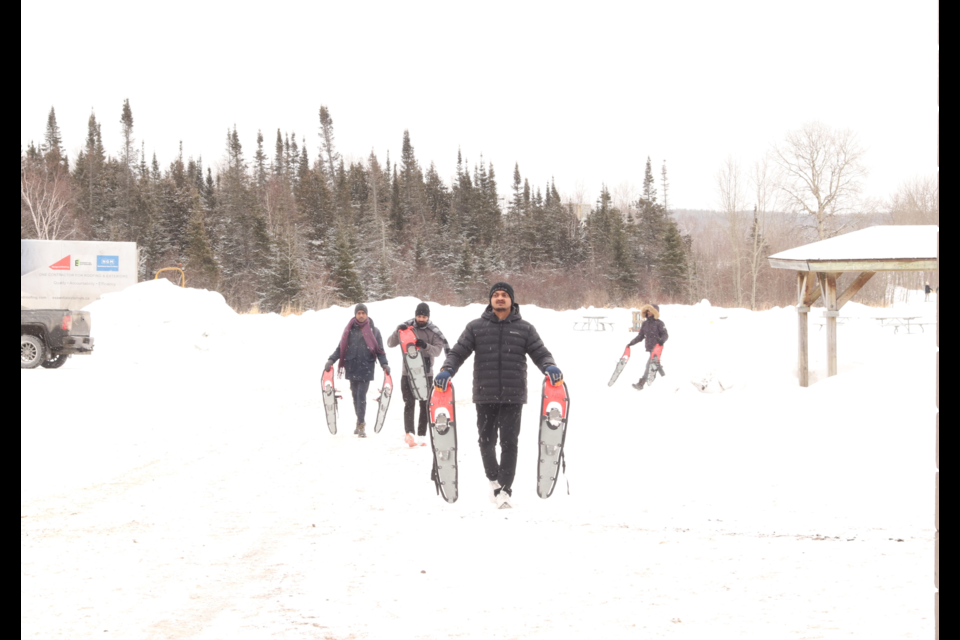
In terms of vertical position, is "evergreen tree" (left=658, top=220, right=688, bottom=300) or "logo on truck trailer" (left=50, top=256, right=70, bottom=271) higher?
"evergreen tree" (left=658, top=220, right=688, bottom=300)

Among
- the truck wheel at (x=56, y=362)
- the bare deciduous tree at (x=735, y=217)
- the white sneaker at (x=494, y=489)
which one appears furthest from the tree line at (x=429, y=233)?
the white sneaker at (x=494, y=489)

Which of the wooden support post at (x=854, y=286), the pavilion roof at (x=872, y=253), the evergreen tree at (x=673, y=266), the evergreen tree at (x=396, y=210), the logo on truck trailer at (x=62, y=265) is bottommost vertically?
the wooden support post at (x=854, y=286)

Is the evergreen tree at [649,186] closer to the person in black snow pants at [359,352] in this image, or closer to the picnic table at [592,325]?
the picnic table at [592,325]

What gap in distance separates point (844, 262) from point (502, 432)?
10.5 meters

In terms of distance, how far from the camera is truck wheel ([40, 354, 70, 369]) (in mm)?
18859

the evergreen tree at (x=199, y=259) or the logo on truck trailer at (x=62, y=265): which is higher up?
the evergreen tree at (x=199, y=259)

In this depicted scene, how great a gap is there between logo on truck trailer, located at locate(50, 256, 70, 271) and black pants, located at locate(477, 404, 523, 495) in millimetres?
25933

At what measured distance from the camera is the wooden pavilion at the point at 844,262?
13430 millimetres

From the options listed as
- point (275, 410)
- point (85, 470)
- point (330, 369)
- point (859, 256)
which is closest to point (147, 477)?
point (85, 470)

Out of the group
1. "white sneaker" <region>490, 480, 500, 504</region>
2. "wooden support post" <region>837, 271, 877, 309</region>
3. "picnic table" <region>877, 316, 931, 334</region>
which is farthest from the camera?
"picnic table" <region>877, 316, 931, 334</region>

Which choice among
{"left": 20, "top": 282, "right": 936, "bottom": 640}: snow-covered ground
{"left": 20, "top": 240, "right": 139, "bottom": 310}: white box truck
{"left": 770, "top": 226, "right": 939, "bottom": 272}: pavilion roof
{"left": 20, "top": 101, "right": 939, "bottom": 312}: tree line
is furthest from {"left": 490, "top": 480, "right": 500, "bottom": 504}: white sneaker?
{"left": 20, "top": 101, "right": 939, "bottom": 312}: tree line

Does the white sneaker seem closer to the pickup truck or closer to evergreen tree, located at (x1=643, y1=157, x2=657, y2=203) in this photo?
the pickup truck

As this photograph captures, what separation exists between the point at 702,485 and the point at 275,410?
903 cm
